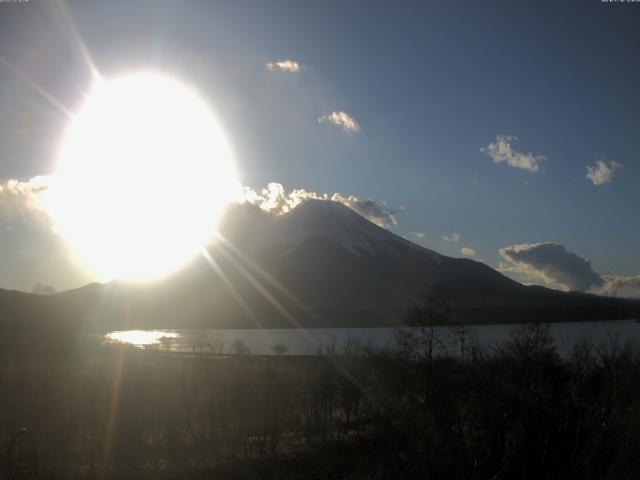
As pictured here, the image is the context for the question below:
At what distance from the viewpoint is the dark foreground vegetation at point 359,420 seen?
420 cm

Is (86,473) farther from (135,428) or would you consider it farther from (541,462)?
(541,462)

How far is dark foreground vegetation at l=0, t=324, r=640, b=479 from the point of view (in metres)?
4.20

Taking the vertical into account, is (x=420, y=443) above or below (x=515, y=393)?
below

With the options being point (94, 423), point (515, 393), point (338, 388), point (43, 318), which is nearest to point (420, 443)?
point (515, 393)

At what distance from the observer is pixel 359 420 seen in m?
24.0

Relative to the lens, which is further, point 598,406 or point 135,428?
point 135,428

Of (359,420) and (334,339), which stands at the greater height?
(334,339)

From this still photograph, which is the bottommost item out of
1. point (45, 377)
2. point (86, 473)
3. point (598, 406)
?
point (86, 473)

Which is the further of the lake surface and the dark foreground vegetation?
the lake surface

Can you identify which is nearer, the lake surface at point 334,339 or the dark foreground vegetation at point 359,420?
→ the dark foreground vegetation at point 359,420

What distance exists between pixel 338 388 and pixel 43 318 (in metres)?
26.7

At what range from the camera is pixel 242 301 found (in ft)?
652

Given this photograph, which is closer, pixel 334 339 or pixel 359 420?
pixel 359 420

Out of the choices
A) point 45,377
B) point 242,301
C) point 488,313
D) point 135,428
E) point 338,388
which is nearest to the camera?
point 135,428
